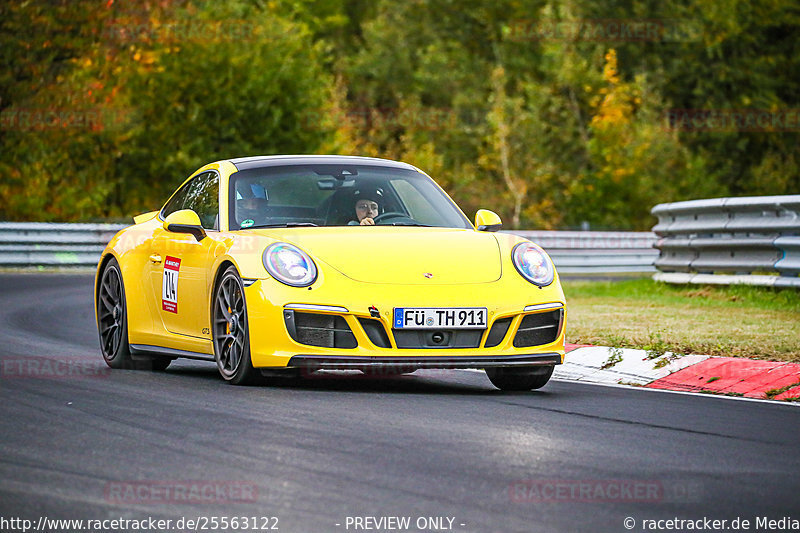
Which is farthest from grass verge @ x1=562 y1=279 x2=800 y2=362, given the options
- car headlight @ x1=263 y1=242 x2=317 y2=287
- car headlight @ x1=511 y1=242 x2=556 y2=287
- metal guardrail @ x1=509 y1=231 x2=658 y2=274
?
metal guardrail @ x1=509 y1=231 x2=658 y2=274

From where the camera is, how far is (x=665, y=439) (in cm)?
677

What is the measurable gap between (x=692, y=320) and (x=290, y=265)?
18.1 feet

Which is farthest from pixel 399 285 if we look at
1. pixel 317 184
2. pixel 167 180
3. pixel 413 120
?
pixel 413 120

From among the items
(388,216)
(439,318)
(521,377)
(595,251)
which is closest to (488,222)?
(388,216)

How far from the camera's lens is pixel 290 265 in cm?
843

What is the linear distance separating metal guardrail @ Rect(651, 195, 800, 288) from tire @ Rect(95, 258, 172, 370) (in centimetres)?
→ 713

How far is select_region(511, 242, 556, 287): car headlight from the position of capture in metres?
8.79

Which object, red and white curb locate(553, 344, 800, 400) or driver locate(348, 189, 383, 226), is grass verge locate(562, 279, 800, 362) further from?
driver locate(348, 189, 383, 226)

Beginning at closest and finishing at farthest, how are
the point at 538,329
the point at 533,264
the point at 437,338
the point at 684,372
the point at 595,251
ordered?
the point at 437,338 < the point at 538,329 < the point at 533,264 < the point at 684,372 < the point at 595,251

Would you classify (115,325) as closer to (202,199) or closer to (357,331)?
(202,199)

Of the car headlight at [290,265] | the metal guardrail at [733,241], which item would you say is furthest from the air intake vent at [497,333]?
the metal guardrail at [733,241]

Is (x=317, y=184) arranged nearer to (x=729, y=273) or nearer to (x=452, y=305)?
(x=452, y=305)

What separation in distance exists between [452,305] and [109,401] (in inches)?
78.8

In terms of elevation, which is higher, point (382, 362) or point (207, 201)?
point (207, 201)
